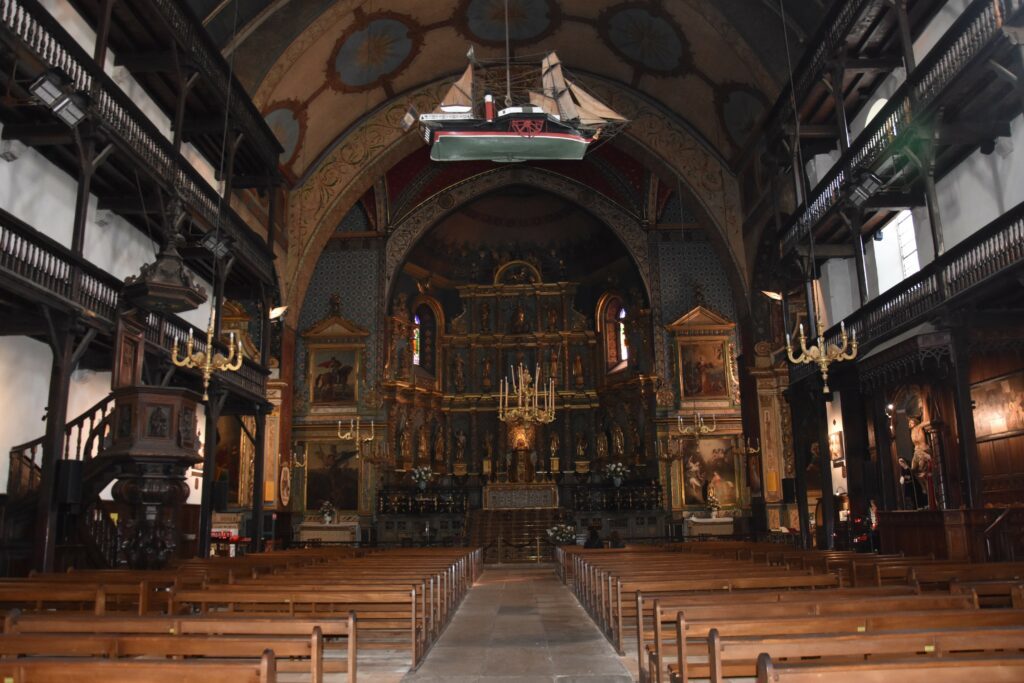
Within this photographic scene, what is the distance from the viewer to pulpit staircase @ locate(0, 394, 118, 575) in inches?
422

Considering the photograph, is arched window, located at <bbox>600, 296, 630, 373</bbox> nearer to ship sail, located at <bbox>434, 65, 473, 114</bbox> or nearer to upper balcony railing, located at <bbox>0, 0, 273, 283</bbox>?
upper balcony railing, located at <bbox>0, 0, 273, 283</bbox>

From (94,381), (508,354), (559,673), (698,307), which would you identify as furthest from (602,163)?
(559,673)

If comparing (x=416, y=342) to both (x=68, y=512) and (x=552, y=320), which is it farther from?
(x=68, y=512)

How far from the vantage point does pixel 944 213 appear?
1436 cm

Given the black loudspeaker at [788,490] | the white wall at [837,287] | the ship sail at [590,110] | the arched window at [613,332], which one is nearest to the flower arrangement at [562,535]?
the black loudspeaker at [788,490]

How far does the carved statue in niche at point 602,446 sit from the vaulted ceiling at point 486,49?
A: 12132 mm

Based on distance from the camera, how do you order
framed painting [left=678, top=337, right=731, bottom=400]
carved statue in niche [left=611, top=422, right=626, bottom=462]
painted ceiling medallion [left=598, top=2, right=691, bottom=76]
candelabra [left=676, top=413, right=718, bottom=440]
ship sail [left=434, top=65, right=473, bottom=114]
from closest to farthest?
ship sail [left=434, top=65, right=473, bottom=114] < painted ceiling medallion [left=598, top=2, right=691, bottom=76] < candelabra [left=676, top=413, right=718, bottom=440] < framed painting [left=678, top=337, right=731, bottom=400] < carved statue in niche [left=611, top=422, right=626, bottom=462]

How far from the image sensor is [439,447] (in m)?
31.3

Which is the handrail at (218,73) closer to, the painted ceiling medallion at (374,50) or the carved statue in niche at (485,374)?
the painted ceiling medallion at (374,50)

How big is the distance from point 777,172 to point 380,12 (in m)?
11.1

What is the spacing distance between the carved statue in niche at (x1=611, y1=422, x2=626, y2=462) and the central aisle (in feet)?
54.9

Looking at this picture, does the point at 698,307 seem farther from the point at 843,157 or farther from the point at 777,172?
the point at 843,157

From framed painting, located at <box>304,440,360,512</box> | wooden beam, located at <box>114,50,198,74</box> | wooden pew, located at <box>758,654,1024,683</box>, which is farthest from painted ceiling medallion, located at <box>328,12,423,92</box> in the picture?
wooden pew, located at <box>758,654,1024,683</box>

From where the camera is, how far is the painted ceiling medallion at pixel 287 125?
2086 cm
